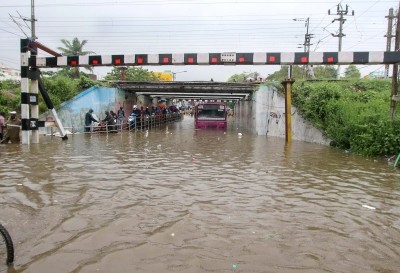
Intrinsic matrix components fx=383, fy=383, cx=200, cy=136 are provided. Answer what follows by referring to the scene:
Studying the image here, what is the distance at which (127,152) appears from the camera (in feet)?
40.2

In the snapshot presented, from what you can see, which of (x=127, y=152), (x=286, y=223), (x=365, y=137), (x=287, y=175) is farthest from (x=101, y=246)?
(x=365, y=137)

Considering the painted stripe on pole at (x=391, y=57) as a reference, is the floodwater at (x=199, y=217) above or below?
below

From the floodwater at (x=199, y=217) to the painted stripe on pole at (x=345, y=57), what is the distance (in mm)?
4740

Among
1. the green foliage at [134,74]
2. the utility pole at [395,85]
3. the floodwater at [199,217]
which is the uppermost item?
the green foliage at [134,74]

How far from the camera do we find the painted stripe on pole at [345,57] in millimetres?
12917

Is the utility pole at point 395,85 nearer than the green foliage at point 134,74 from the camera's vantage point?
Yes

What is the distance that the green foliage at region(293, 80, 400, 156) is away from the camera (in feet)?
37.7

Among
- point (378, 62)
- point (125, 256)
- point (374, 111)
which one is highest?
point (378, 62)

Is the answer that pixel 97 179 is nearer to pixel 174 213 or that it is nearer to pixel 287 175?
pixel 174 213

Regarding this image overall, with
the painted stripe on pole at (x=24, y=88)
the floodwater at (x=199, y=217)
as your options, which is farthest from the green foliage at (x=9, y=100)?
the floodwater at (x=199, y=217)

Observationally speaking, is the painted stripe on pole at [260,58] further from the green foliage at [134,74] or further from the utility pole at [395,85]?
the green foliage at [134,74]

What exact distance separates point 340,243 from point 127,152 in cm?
889

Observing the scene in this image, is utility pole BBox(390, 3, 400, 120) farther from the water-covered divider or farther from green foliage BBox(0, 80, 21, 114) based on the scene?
green foliage BBox(0, 80, 21, 114)

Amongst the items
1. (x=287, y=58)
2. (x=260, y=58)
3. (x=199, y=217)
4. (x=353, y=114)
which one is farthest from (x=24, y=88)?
(x=353, y=114)
